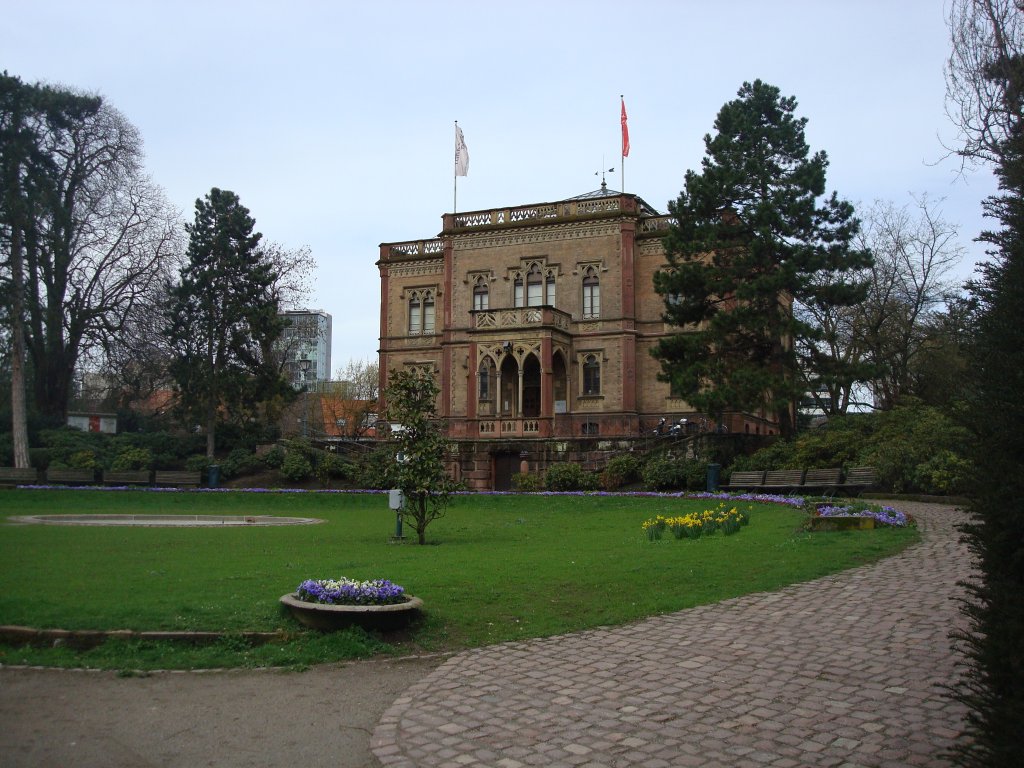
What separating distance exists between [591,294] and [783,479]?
23.1 meters

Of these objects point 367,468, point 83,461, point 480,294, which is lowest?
point 367,468

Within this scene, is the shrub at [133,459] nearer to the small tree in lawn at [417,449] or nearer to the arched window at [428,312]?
the arched window at [428,312]

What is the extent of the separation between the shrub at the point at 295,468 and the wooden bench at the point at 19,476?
36.0ft

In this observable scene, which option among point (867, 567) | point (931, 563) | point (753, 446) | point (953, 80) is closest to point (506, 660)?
point (867, 567)

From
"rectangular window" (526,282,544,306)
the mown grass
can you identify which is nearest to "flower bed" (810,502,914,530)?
the mown grass

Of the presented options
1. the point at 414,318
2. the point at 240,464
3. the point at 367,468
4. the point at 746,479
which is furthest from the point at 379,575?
the point at 414,318

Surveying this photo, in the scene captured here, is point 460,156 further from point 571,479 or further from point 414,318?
point 571,479

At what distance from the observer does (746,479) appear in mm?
29938

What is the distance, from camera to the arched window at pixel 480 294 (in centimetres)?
5125

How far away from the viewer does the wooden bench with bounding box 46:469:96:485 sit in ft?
128

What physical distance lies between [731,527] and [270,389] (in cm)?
3652

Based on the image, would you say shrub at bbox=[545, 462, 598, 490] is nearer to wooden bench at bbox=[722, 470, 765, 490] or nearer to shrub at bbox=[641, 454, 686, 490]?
shrub at bbox=[641, 454, 686, 490]

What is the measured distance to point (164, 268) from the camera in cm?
4722

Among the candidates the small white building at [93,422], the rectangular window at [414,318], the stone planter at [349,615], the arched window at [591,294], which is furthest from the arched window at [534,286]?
the stone planter at [349,615]
